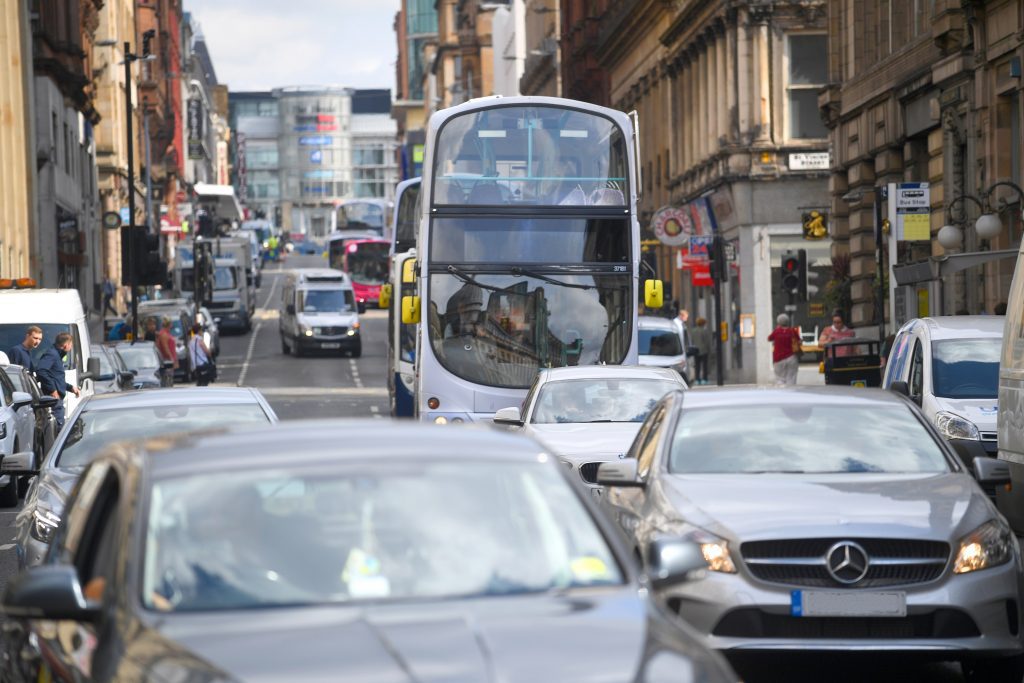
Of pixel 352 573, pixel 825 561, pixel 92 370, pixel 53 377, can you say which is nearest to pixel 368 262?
pixel 92 370

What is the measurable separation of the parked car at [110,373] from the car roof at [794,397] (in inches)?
730

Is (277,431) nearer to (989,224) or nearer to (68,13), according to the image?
(989,224)

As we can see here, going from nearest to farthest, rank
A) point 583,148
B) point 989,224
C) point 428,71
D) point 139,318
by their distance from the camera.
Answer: point 583,148, point 989,224, point 139,318, point 428,71

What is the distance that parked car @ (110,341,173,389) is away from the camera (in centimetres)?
3647

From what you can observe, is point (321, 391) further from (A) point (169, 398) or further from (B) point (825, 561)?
(B) point (825, 561)

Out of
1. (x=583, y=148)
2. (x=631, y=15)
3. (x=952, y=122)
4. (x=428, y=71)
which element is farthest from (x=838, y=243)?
(x=428, y=71)

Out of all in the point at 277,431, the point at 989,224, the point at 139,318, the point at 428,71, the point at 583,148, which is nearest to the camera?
the point at 277,431

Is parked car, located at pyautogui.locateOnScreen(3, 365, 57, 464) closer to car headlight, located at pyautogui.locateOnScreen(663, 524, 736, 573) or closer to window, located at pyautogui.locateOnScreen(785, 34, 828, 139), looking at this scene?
car headlight, located at pyautogui.locateOnScreen(663, 524, 736, 573)

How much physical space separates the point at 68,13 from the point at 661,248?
Answer: 65.4ft

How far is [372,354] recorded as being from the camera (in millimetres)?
67500

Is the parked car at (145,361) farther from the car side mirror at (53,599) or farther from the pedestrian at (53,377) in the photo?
the car side mirror at (53,599)

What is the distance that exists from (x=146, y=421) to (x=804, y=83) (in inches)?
1513

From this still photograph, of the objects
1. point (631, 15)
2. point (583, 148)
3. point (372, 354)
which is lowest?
point (372, 354)

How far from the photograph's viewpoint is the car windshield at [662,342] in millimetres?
35688
